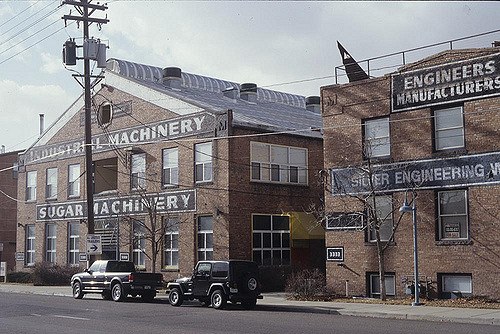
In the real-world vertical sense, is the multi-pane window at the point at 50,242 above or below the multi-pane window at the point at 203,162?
below

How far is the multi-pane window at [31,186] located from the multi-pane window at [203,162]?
1730cm

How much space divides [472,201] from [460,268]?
237cm

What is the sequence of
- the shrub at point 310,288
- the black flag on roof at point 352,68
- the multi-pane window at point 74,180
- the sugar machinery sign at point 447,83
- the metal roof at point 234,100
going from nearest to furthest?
the sugar machinery sign at point 447,83 → the shrub at point 310,288 → the black flag on roof at point 352,68 → the metal roof at point 234,100 → the multi-pane window at point 74,180

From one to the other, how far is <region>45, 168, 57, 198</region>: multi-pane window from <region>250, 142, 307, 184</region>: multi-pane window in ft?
55.4

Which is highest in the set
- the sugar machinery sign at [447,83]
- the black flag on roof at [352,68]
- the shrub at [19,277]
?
the black flag on roof at [352,68]

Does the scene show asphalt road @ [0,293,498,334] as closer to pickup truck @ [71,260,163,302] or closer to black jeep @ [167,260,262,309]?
black jeep @ [167,260,262,309]

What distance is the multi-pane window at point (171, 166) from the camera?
1421 inches

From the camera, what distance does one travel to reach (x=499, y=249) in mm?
23438

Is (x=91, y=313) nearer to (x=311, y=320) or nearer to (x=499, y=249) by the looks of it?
(x=311, y=320)

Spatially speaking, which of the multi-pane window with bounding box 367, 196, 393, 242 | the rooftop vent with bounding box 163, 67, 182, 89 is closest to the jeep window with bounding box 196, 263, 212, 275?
the multi-pane window with bounding box 367, 196, 393, 242

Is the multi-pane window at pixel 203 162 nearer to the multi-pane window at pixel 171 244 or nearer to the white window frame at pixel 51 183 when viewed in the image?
the multi-pane window at pixel 171 244

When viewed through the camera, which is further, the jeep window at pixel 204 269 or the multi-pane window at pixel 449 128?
the jeep window at pixel 204 269

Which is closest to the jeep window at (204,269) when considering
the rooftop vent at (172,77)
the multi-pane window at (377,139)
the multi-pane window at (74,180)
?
the multi-pane window at (377,139)

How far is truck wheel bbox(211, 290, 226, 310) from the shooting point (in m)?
24.5
